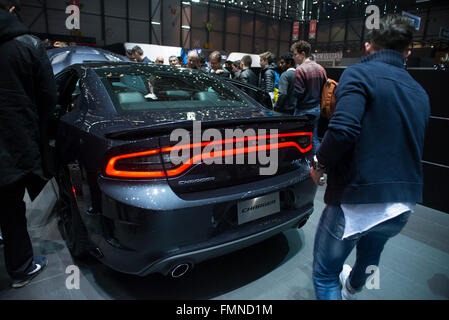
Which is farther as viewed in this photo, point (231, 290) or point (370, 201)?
point (231, 290)

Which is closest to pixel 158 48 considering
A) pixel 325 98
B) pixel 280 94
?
pixel 280 94

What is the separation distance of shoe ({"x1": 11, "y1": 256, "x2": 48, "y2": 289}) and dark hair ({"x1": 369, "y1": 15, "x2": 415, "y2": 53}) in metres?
2.44

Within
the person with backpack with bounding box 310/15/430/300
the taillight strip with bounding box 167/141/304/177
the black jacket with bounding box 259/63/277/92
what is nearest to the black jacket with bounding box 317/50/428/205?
the person with backpack with bounding box 310/15/430/300

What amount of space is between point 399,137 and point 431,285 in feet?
4.88

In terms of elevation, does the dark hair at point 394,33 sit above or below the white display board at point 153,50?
below

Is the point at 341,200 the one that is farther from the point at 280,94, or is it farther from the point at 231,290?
the point at 280,94

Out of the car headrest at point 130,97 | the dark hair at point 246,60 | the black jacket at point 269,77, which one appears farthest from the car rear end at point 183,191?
the dark hair at point 246,60

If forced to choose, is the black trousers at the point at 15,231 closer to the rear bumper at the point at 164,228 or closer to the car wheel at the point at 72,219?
the car wheel at the point at 72,219

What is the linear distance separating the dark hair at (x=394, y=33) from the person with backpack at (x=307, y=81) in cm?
244

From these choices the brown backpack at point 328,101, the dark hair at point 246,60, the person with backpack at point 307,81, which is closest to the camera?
the brown backpack at point 328,101

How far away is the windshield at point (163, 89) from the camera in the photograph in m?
2.04

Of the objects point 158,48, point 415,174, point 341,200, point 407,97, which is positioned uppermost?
point 158,48

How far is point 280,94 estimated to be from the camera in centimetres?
411

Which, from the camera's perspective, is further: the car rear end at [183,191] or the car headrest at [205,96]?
the car headrest at [205,96]
